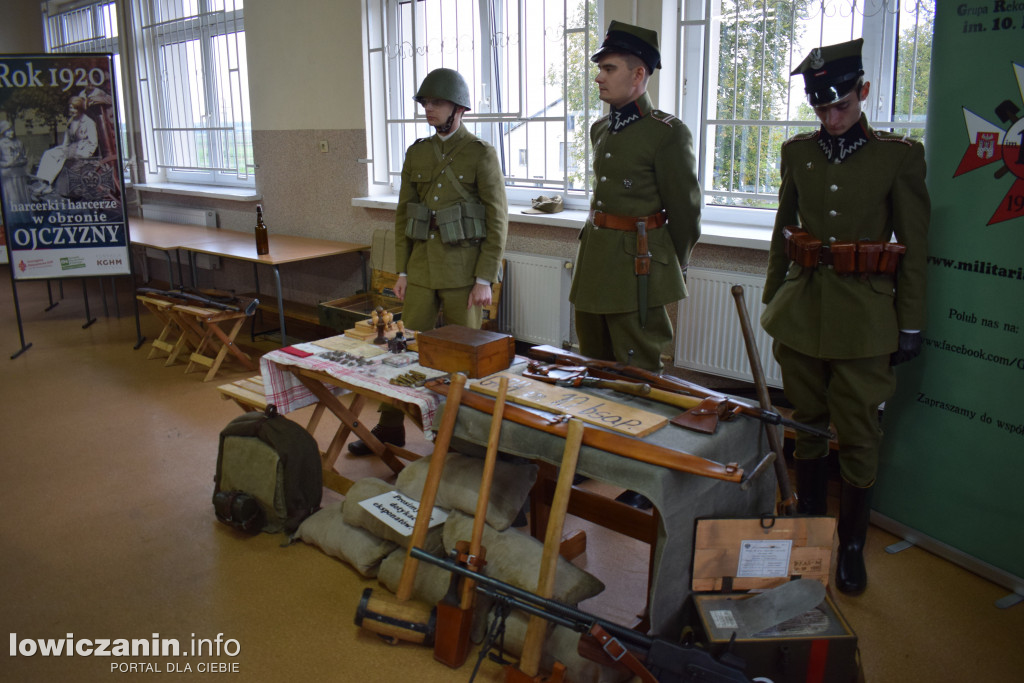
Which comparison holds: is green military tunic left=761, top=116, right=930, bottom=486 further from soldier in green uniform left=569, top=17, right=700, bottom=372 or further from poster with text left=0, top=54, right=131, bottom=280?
poster with text left=0, top=54, right=131, bottom=280

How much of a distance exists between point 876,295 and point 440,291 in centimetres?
189

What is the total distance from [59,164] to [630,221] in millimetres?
4628

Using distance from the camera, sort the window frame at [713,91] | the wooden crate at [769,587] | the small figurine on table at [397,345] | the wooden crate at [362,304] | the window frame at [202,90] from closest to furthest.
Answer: the wooden crate at [769,587] → the small figurine on table at [397,345] → the window frame at [713,91] → the wooden crate at [362,304] → the window frame at [202,90]

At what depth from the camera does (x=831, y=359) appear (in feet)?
8.80

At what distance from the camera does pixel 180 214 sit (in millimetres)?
7633

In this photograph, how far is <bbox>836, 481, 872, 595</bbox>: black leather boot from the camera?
2734 millimetres

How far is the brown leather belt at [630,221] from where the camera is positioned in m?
3.05

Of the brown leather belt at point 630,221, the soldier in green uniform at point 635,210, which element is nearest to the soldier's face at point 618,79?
the soldier in green uniform at point 635,210

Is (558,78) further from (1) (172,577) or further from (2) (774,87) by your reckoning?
(1) (172,577)

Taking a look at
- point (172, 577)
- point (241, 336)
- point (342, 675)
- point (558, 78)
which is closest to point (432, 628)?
point (342, 675)

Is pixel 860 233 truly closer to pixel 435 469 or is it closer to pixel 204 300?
pixel 435 469

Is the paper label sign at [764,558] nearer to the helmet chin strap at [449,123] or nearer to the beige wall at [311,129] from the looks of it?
the helmet chin strap at [449,123]

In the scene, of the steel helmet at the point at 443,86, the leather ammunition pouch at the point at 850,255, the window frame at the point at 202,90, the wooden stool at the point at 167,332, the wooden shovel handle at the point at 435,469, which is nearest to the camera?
the wooden shovel handle at the point at 435,469

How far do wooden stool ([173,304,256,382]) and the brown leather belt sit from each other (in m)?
2.99
